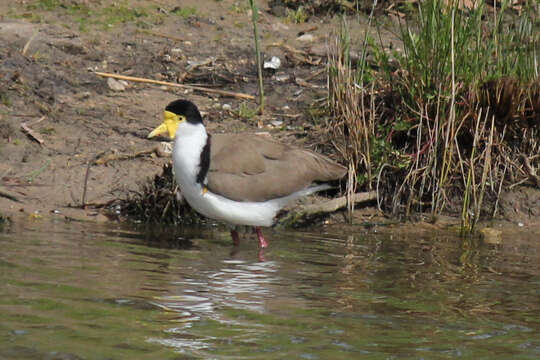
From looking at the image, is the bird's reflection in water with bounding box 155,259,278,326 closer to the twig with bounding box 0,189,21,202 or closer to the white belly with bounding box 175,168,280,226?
the white belly with bounding box 175,168,280,226

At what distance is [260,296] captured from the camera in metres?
5.75

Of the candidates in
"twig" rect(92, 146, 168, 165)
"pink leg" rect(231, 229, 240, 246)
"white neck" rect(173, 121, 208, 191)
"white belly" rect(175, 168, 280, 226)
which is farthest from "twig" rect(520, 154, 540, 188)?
"twig" rect(92, 146, 168, 165)

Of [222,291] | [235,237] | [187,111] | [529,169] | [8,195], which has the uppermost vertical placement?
[187,111]

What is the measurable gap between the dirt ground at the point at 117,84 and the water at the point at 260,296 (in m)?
0.93

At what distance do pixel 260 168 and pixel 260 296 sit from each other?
2.09 metres

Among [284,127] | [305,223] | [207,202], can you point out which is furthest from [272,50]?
[207,202]

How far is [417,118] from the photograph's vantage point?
850 centimetres

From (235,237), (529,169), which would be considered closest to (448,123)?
(529,169)

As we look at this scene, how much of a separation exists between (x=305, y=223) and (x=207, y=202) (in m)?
1.47

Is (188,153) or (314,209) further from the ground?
(188,153)

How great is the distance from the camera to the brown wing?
7.45 metres

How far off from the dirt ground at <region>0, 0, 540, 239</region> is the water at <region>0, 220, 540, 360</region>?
0.93 meters

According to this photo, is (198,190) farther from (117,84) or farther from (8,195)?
(117,84)

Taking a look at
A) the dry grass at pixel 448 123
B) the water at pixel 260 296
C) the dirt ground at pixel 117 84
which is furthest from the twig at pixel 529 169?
the water at pixel 260 296
